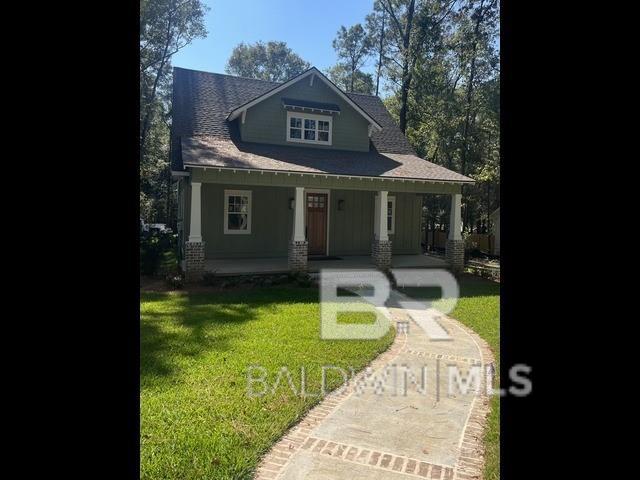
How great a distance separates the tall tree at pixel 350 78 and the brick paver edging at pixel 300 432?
34.1 m

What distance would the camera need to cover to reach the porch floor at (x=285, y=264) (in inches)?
514

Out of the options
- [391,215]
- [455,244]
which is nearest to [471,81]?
[391,215]

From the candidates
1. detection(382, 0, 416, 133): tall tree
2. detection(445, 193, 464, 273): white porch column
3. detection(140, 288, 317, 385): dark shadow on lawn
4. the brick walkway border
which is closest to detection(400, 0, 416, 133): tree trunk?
detection(382, 0, 416, 133): tall tree

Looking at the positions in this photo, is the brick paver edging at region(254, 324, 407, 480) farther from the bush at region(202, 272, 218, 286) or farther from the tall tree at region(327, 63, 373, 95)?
the tall tree at region(327, 63, 373, 95)

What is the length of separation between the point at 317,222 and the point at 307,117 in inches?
154

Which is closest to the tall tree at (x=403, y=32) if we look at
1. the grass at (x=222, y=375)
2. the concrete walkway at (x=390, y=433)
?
the grass at (x=222, y=375)

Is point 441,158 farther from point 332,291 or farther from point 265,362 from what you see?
point 265,362

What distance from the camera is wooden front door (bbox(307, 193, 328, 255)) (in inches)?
629

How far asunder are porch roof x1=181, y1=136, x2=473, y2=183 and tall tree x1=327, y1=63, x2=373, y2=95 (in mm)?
21624

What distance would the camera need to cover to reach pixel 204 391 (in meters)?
4.99

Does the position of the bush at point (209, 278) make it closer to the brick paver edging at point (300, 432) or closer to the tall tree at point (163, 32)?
the brick paver edging at point (300, 432)

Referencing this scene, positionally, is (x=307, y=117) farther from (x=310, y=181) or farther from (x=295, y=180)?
(x=295, y=180)
